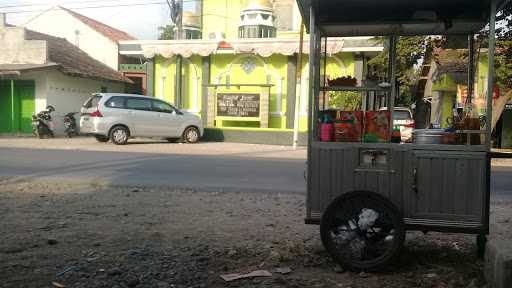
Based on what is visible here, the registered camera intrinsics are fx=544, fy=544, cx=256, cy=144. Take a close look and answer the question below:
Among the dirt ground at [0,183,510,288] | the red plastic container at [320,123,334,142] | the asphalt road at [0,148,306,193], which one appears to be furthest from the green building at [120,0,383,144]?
the red plastic container at [320,123,334,142]

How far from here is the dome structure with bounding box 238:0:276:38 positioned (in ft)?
89.4

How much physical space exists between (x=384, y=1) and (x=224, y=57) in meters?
20.0

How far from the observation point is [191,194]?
855 cm

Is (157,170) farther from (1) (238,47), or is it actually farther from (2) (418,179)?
(1) (238,47)

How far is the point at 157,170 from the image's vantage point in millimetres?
11547

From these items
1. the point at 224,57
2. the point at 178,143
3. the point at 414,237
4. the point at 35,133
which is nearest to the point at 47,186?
the point at 414,237

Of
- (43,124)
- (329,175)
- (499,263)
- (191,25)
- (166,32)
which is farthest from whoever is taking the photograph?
(166,32)

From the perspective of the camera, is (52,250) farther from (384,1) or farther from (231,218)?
(384,1)

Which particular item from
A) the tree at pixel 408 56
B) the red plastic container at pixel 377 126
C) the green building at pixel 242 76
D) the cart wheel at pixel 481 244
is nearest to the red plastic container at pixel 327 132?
the red plastic container at pixel 377 126

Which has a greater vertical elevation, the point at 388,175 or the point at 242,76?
the point at 242,76

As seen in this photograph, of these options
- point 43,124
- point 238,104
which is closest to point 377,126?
point 238,104

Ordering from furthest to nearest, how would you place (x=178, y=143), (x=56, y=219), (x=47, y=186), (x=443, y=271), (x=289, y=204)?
(x=178, y=143) → (x=47, y=186) → (x=289, y=204) → (x=56, y=219) → (x=443, y=271)

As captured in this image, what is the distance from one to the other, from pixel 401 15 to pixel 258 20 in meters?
22.7

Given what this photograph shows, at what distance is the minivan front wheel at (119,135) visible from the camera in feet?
60.6
